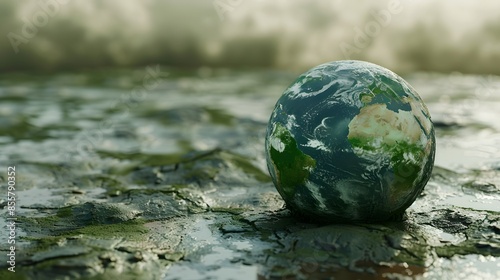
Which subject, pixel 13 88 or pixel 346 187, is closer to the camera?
pixel 346 187

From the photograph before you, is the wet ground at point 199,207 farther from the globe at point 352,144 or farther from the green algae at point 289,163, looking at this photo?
the green algae at point 289,163

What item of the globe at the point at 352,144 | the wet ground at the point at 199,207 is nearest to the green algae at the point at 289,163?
the globe at the point at 352,144

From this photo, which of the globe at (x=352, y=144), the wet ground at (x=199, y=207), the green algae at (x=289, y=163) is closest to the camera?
the wet ground at (x=199, y=207)

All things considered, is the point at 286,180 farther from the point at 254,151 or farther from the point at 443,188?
the point at 254,151

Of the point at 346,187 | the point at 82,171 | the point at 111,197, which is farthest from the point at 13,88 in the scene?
the point at 346,187

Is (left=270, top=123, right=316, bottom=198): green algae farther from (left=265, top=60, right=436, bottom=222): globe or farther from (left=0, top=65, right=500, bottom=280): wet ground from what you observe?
(left=0, top=65, right=500, bottom=280): wet ground

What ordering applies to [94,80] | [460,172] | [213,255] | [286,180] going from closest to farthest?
1. [213,255]
2. [286,180]
3. [460,172]
4. [94,80]

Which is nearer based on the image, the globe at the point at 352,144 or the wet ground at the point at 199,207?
the wet ground at the point at 199,207
